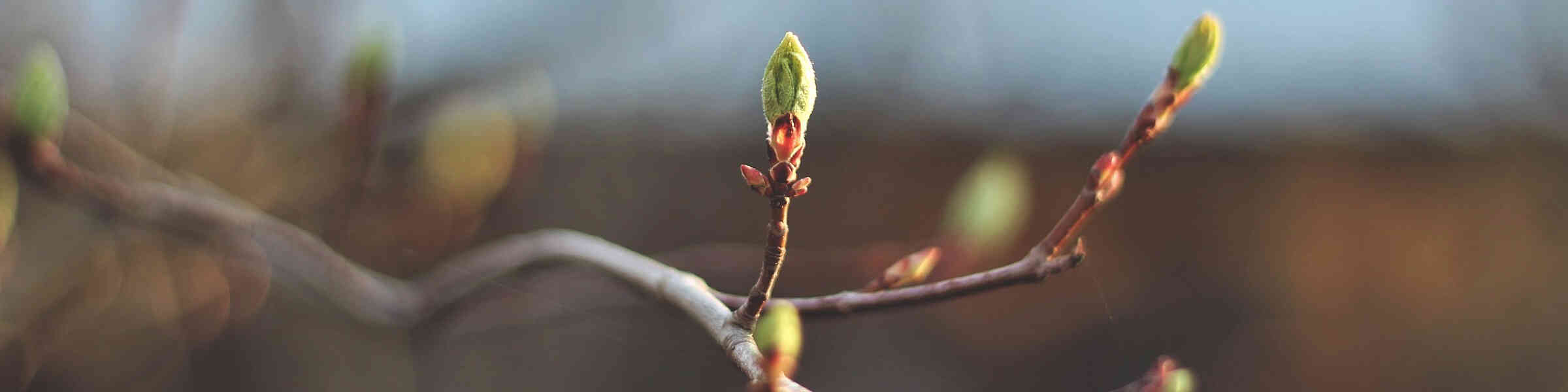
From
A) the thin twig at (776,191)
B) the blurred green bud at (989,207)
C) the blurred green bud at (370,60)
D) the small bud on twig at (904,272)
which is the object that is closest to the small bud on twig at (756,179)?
the thin twig at (776,191)

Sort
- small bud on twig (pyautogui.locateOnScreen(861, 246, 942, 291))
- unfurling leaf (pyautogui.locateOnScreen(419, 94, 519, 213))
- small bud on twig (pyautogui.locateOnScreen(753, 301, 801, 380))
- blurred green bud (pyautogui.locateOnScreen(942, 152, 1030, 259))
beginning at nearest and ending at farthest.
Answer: small bud on twig (pyautogui.locateOnScreen(753, 301, 801, 380))
small bud on twig (pyautogui.locateOnScreen(861, 246, 942, 291))
blurred green bud (pyautogui.locateOnScreen(942, 152, 1030, 259))
unfurling leaf (pyautogui.locateOnScreen(419, 94, 519, 213))

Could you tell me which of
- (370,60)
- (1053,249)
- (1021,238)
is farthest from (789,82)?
(1021,238)

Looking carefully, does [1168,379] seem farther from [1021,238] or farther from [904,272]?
[1021,238]

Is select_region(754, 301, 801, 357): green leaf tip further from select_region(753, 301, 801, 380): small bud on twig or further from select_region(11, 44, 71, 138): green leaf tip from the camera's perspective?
select_region(11, 44, 71, 138): green leaf tip

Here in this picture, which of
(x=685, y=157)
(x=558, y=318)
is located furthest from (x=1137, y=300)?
(x=558, y=318)

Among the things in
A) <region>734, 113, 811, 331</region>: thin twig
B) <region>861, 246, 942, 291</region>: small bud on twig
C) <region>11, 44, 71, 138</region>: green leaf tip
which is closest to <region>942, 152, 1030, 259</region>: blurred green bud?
<region>861, 246, 942, 291</region>: small bud on twig

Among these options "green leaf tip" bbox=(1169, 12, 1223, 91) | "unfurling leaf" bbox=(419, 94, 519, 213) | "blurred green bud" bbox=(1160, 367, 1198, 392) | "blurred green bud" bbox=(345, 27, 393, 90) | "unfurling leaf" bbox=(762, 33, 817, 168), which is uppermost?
"green leaf tip" bbox=(1169, 12, 1223, 91)
